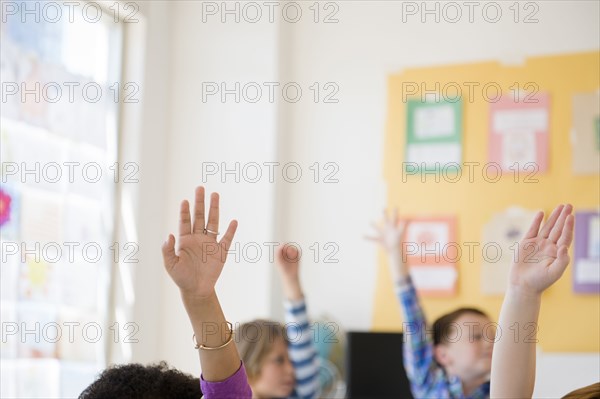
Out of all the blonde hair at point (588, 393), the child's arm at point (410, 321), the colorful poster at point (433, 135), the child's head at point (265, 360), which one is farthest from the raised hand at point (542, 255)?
the colorful poster at point (433, 135)

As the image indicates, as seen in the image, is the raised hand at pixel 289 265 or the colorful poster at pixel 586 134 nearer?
the raised hand at pixel 289 265

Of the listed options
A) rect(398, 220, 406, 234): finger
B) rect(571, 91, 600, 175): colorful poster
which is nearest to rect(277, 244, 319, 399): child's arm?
rect(398, 220, 406, 234): finger

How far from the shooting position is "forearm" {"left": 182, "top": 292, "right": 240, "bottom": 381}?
4.94 feet

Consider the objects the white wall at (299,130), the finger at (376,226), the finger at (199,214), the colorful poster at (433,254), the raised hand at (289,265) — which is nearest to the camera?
the finger at (199,214)

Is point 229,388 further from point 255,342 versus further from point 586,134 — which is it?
point 586,134

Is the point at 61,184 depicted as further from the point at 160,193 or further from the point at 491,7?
the point at 491,7

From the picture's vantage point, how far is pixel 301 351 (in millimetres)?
3168

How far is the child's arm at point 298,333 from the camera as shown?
3070mm

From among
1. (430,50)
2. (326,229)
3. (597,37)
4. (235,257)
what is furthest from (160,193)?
(597,37)

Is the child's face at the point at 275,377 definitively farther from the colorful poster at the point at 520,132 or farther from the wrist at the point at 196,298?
the wrist at the point at 196,298

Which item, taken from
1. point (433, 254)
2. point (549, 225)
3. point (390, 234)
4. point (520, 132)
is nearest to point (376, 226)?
point (390, 234)

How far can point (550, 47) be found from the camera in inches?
138

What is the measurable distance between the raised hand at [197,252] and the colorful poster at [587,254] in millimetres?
2078

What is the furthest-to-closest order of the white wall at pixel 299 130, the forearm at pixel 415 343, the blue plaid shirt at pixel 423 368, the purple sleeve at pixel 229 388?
the white wall at pixel 299 130 → the forearm at pixel 415 343 → the blue plaid shirt at pixel 423 368 → the purple sleeve at pixel 229 388
